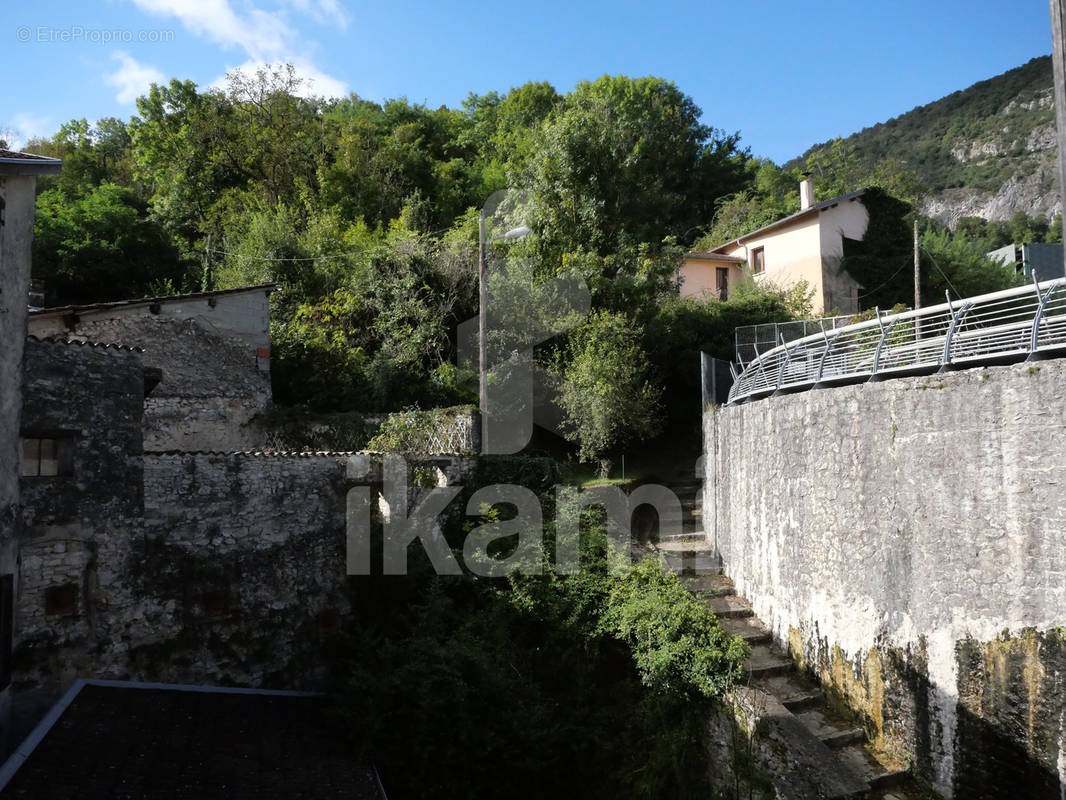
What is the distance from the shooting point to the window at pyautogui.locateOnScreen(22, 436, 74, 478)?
9.05 meters

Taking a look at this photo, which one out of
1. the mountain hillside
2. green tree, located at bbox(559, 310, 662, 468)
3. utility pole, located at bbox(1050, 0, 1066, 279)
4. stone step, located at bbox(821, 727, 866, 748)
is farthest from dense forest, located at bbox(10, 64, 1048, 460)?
the mountain hillside

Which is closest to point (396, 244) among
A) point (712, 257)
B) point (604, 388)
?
point (604, 388)

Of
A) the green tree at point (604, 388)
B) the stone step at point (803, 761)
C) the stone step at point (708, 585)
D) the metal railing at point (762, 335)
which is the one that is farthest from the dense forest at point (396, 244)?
the stone step at point (803, 761)

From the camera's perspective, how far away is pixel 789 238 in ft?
83.5

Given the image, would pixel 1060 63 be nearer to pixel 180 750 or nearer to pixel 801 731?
pixel 801 731

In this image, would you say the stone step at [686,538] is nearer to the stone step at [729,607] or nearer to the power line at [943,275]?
the stone step at [729,607]

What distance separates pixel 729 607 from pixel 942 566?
5.36 m

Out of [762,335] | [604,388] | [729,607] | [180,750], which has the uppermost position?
[762,335]

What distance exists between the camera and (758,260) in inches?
1057

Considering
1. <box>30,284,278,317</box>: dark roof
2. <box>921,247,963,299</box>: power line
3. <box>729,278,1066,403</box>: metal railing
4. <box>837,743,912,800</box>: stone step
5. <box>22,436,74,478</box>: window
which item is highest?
<box>921,247,963,299</box>: power line

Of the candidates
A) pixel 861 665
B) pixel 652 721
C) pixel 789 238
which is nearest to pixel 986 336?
pixel 861 665

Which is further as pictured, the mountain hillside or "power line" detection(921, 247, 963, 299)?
the mountain hillside

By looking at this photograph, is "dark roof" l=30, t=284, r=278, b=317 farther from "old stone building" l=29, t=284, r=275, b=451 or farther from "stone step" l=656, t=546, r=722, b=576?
"stone step" l=656, t=546, r=722, b=576

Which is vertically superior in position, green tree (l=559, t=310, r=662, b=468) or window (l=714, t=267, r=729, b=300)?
window (l=714, t=267, r=729, b=300)
